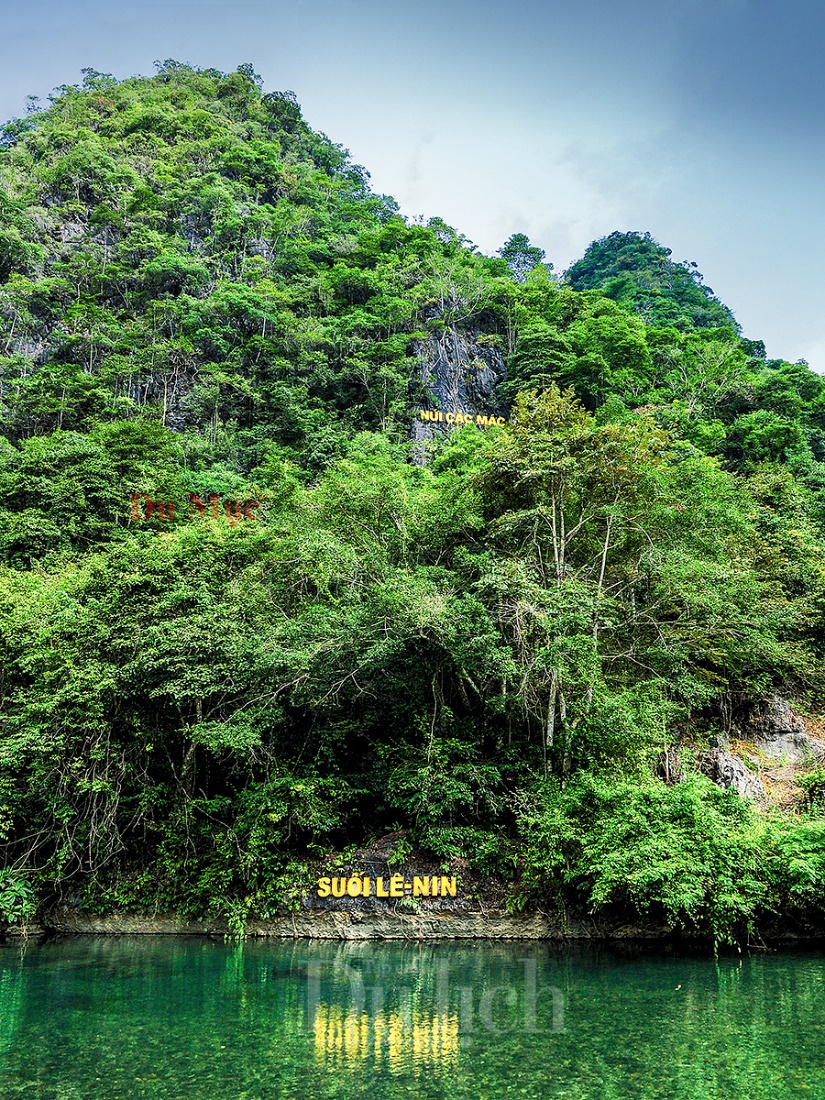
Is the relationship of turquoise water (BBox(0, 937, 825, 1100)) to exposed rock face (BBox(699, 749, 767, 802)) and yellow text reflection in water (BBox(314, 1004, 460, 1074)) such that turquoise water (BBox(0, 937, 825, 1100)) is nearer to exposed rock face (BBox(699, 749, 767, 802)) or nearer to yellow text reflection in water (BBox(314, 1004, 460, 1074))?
yellow text reflection in water (BBox(314, 1004, 460, 1074))

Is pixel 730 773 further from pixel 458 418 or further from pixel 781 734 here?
pixel 458 418

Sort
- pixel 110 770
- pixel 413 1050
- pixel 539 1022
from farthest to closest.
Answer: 1. pixel 110 770
2. pixel 539 1022
3. pixel 413 1050

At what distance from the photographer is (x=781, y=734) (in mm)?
14922

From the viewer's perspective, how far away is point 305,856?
12.4 metres

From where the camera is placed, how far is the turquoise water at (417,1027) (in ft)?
16.5

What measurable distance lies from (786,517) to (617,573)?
6.41 metres

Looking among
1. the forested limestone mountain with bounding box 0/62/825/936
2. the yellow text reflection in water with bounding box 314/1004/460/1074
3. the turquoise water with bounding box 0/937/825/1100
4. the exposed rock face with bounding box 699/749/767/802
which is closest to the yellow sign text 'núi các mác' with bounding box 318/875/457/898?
the forested limestone mountain with bounding box 0/62/825/936

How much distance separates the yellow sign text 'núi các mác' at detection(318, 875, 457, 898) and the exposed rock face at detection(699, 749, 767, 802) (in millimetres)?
5001

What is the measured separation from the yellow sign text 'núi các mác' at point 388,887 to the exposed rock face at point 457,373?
17130mm

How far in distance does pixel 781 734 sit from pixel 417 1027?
35.6 ft

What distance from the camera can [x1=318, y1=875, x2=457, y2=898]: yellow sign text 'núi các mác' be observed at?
11.7m

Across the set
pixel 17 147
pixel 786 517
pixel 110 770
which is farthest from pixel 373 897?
pixel 17 147

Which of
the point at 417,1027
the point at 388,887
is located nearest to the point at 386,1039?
the point at 417,1027

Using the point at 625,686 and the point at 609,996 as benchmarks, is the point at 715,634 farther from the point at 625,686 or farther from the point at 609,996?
the point at 609,996
